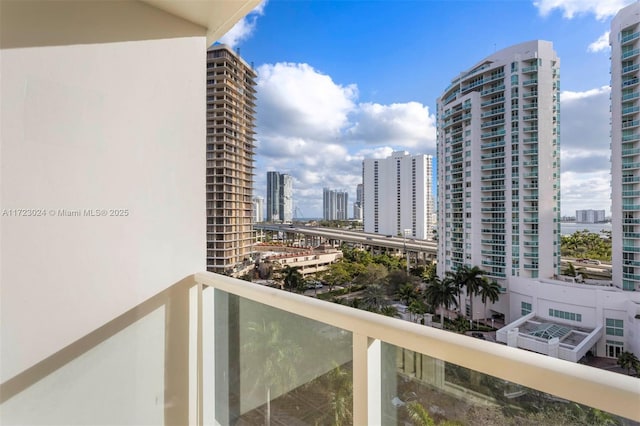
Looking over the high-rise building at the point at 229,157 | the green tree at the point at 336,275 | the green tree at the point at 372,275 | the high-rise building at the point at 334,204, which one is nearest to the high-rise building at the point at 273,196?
the high-rise building at the point at 229,157

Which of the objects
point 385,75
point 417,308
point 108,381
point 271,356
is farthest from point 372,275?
point 385,75

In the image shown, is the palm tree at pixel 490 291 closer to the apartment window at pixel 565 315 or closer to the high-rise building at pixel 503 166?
the high-rise building at pixel 503 166

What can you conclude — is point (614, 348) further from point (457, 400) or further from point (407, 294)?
point (457, 400)

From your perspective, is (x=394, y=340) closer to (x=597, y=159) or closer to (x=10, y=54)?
(x=597, y=159)

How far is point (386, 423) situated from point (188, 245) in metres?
1.21

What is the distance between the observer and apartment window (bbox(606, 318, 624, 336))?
4.29 feet

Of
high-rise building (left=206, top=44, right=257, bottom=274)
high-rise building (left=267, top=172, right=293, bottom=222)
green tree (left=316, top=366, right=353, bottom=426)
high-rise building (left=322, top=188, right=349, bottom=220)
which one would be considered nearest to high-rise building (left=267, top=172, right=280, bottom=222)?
high-rise building (left=267, top=172, right=293, bottom=222)

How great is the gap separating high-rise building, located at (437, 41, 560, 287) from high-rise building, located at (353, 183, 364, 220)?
63 cm

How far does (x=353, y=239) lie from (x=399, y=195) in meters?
0.58

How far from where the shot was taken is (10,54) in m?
1.14

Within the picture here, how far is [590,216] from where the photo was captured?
1.47 meters

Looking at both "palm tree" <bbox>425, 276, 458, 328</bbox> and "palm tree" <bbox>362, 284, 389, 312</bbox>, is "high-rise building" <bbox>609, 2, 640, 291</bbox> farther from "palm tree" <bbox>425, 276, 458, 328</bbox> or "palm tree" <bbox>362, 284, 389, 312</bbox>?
"palm tree" <bbox>362, 284, 389, 312</bbox>

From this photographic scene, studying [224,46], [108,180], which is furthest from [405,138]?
[108,180]

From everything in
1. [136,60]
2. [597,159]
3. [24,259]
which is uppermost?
[136,60]
